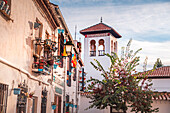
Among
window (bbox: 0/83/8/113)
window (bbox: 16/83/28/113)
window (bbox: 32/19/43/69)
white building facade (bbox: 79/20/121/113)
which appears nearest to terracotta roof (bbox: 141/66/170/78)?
white building facade (bbox: 79/20/121/113)

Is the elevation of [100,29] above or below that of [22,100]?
above

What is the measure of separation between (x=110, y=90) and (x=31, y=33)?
812 centimetres

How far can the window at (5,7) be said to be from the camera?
6536mm

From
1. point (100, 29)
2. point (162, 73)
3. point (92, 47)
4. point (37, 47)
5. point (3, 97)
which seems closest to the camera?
point (3, 97)

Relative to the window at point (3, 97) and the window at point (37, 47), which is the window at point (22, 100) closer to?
the window at point (3, 97)

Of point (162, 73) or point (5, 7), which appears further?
point (162, 73)

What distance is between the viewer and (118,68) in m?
16.9

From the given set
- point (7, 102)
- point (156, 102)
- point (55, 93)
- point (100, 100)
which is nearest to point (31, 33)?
point (7, 102)

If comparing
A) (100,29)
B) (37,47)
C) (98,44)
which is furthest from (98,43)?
(37,47)

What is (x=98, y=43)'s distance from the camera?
3553cm

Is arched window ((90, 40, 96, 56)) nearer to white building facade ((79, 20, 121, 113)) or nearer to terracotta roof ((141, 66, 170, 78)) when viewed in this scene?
white building facade ((79, 20, 121, 113))

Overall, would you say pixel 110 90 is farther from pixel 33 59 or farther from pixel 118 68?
pixel 33 59

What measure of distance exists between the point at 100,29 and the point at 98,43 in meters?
1.81

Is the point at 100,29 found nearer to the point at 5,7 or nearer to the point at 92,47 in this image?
the point at 92,47
